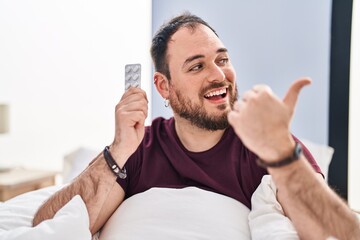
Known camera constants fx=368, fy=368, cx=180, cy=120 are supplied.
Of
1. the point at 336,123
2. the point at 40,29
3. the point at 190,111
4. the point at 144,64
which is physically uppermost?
the point at 40,29

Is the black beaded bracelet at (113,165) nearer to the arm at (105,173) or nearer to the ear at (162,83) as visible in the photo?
the arm at (105,173)

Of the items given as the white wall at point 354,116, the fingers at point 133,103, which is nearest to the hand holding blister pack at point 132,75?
the fingers at point 133,103

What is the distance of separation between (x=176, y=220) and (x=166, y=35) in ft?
2.14

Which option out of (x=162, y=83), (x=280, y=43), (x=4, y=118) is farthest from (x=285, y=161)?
(x=4, y=118)

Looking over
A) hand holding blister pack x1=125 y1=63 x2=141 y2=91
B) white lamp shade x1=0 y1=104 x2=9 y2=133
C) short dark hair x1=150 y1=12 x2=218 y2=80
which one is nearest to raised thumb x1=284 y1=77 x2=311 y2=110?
hand holding blister pack x1=125 y1=63 x2=141 y2=91

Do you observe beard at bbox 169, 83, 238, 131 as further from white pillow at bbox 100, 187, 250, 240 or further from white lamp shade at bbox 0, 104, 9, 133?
white lamp shade at bbox 0, 104, 9, 133

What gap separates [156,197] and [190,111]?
315 millimetres

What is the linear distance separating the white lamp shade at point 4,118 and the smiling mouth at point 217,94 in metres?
1.17

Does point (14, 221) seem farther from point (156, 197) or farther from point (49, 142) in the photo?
point (49, 142)

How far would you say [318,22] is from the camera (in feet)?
5.71

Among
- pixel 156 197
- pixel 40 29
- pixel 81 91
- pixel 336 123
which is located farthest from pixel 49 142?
pixel 336 123

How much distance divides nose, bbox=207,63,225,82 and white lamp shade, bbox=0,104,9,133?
118 cm

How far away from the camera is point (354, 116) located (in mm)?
1762

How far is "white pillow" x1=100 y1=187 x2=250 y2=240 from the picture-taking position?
2.80 feet
